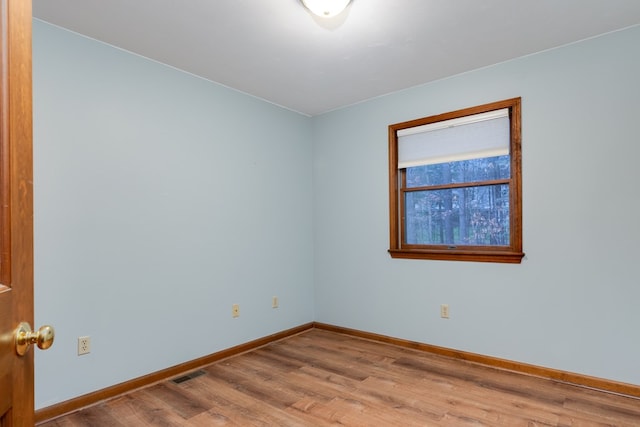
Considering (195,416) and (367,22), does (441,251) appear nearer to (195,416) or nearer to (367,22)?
(367,22)

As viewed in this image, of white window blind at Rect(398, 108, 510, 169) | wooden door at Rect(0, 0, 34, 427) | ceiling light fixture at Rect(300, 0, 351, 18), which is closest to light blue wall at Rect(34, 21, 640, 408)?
white window blind at Rect(398, 108, 510, 169)

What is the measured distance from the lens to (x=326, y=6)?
2020mm

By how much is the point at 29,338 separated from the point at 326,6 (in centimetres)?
201

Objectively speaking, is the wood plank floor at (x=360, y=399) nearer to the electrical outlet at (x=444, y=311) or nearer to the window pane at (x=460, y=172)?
the electrical outlet at (x=444, y=311)

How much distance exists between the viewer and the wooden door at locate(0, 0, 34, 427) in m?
0.75

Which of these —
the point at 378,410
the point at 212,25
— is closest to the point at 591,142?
the point at 378,410

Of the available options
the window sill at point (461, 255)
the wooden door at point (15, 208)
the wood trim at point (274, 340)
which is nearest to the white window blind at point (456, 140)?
the window sill at point (461, 255)

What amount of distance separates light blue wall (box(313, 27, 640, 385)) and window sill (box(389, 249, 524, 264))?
5 centimetres

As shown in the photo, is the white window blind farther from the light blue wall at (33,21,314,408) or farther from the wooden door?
the wooden door

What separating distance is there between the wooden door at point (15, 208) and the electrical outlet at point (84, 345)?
1706 mm

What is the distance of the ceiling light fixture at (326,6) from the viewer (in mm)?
1989

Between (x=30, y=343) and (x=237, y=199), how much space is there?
8.41 ft

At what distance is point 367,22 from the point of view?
2.25m

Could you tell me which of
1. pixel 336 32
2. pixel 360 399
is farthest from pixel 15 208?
pixel 360 399
